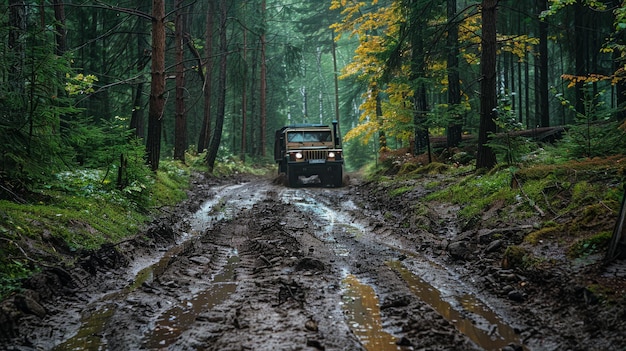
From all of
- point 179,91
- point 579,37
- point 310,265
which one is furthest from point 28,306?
point 579,37

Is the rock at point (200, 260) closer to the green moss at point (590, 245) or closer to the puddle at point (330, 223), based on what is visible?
the puddle at point (330, 223)

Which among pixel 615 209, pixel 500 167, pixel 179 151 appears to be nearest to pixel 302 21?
pixel 179 151

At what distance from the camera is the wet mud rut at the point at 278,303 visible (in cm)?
359

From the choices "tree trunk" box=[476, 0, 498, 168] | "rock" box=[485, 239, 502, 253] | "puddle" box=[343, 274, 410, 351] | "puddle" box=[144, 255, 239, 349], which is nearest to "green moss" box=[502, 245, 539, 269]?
"rock" box=[485, 239, 502, 253]

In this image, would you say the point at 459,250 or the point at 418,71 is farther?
the point at 418,71

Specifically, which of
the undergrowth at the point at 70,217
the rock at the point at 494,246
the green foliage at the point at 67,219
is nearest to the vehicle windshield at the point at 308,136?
the undergrowth at the point at 70,217

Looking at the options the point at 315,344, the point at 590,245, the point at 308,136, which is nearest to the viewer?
the point at 315,344

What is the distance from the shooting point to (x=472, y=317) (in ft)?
13.4

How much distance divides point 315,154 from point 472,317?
15.8 metres

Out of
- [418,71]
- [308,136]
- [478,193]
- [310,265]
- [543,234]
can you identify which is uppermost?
[418,71]

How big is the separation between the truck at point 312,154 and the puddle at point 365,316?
14.3 m

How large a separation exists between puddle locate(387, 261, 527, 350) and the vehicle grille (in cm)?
1464

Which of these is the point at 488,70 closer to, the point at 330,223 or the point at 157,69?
the point at 330,223

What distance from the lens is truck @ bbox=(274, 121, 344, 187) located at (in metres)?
19.6
